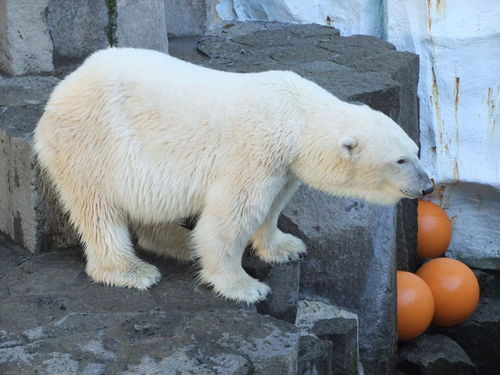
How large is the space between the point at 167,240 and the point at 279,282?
50cm

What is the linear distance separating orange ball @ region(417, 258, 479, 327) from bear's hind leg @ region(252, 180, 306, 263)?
58.1 inches

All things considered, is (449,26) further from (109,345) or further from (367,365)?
(109,345)

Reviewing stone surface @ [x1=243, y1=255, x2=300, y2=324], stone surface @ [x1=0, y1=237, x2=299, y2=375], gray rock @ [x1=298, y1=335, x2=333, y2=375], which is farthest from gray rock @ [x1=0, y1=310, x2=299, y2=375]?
stone surface @ [x1=243, y1=255, x2=300, y2=324]

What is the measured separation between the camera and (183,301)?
10.8 ft

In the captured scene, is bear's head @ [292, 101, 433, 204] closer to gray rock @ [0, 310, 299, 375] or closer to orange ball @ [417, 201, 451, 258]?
gray rock @ [0, 310, 299, 375]

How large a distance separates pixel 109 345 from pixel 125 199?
0.70 m

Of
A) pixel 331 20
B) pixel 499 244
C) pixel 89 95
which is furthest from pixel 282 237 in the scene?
pixel 331 20

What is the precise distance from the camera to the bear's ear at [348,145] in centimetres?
309

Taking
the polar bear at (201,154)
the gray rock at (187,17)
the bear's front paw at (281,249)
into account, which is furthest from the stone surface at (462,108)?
the polar bear at (201,154)

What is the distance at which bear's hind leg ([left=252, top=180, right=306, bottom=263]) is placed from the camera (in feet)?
11.7

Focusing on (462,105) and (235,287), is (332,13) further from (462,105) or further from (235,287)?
(235,287)

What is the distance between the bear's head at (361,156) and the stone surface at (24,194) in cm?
109

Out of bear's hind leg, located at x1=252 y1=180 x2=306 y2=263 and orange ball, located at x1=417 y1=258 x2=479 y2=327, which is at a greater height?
bear's hind leg, located at x1=252 y1=180 x2=306 y2=263

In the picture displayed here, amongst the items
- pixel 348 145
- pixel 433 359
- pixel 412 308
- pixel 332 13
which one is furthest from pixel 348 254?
pixel 332 13
